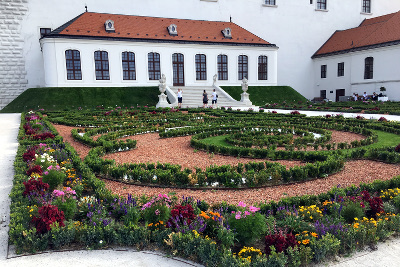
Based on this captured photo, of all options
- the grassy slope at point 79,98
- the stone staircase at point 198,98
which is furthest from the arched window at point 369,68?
the grassy slope at point 79,98

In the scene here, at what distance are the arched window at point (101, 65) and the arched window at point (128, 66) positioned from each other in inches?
73.7

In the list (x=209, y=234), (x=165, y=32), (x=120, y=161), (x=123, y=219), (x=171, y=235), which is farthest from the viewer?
(x=165, y=32)

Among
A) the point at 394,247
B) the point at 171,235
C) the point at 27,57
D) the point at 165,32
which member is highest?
the point at 165,32

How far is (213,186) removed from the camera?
22.8 ft

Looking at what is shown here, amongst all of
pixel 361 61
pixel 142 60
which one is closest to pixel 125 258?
pixel 142 60

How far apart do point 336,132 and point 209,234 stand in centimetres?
1147

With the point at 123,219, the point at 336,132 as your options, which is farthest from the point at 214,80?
the point at 123,219

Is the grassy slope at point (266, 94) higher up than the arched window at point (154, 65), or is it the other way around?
the arched window at point (154, 65)

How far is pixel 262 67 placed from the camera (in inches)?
1687

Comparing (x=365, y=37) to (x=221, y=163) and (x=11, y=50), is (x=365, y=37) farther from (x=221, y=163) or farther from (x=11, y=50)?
(x=11, y=50)

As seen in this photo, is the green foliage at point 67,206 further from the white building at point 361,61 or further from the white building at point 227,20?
the white building at point 361,61

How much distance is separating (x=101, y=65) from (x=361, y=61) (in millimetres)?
32554

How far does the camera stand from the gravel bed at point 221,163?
21.1 ft

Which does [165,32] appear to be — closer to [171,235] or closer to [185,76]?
[185,76]
